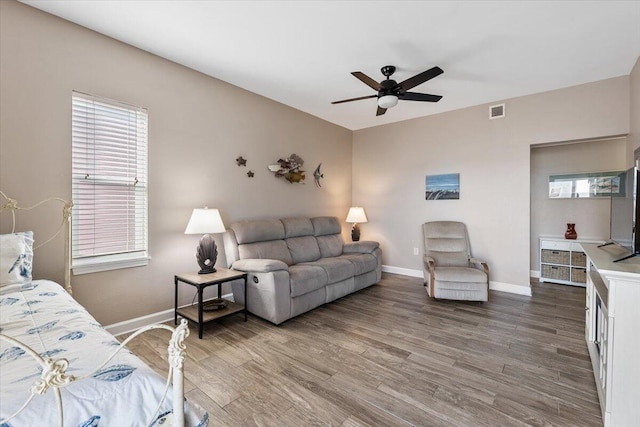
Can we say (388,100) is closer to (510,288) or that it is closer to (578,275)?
(510,288)

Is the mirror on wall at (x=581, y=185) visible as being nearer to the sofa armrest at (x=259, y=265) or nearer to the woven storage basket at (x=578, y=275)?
the woven storage basket at (x=578, y=275)

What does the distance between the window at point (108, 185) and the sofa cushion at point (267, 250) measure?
3.28ft

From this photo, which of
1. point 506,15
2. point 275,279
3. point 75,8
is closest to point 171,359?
point 275,279

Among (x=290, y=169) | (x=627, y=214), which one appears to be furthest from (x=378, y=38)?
(x=627, y=214)

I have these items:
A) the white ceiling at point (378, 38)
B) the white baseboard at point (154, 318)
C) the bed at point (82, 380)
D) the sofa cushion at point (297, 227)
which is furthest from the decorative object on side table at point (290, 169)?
the bed at point (82, 380)

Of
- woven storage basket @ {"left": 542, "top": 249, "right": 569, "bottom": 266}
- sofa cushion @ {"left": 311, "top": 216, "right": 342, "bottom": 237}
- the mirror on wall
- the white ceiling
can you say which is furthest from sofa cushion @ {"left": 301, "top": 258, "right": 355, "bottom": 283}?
the mirror on wall

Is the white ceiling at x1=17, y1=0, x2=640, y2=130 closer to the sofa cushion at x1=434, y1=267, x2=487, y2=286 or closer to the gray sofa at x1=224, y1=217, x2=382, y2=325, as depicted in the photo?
the gray sofa at x1=224, y1=217, x2=382, y2=325

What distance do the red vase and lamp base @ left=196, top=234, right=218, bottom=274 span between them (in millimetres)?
5164

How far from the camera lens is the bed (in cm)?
79

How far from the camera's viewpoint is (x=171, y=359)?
874 millimetres

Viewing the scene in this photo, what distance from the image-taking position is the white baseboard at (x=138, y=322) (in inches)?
106

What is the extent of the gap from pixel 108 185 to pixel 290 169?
89.8 inches

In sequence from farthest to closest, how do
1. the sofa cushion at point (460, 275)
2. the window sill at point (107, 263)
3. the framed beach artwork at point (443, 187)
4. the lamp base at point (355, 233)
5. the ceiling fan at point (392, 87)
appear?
the lamp base at point (355, 233) < the framed beach artwork at point (443, 187) < the sofa cushion at point (460, 275) < the ceiling fan at point (392, 87) < the window sill at point (107, 263)

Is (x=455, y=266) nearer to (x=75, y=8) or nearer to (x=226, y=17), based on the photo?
(x=226, y=17)
